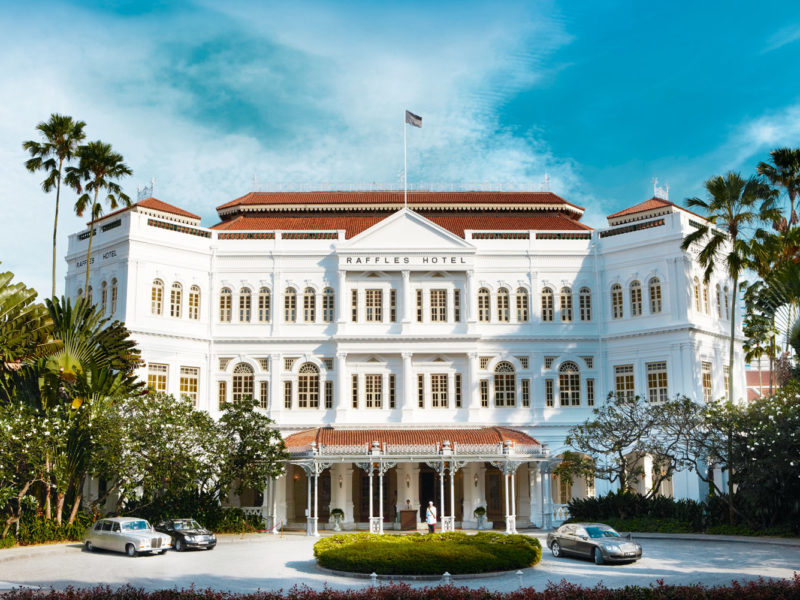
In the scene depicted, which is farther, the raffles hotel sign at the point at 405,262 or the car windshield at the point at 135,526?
the raffles hotel sign at the point at 405,262

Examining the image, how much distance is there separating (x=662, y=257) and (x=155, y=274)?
25.6m

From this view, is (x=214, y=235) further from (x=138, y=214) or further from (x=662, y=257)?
(x=662, y=257)

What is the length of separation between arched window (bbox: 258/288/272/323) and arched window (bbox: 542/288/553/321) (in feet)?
47.5

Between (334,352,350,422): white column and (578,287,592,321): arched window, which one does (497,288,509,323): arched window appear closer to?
(578,287,592,321): arched window

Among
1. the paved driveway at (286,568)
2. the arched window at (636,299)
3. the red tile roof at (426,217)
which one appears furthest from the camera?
the red tile roof at (426,217)

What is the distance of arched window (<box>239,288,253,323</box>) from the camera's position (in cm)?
4416

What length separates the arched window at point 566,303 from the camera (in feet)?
145

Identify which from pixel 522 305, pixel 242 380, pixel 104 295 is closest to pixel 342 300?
pixel 242 380

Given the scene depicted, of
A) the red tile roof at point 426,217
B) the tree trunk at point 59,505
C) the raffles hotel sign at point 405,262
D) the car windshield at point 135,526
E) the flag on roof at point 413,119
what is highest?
the flag on roof at point 413,119

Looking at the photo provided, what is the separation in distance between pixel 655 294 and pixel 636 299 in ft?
3.47

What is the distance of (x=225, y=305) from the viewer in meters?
44.2

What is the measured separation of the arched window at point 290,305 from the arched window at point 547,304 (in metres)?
13.1

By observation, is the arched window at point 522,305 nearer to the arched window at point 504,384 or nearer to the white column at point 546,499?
the arched window at point 504,384

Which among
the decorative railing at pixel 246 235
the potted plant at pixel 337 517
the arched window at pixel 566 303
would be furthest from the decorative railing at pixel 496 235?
the potted plant at pixel 337 517
